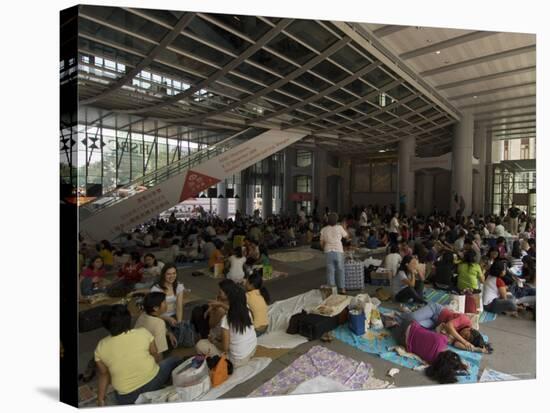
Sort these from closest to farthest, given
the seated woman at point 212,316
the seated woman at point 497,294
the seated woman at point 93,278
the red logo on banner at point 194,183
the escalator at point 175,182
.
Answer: the seated woman at point 93,278, the escalator at point 175,182, the seated woman at point 212,316, the red logo on banner at point 194,183, the seated woman at point 497,294

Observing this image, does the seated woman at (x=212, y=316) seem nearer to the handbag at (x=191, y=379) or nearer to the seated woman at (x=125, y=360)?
the handbag at (x=191, y=379)

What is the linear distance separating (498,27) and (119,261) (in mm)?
5613

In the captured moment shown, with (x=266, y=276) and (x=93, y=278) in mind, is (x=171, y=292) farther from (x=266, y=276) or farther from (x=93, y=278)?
(x=266, y=276)

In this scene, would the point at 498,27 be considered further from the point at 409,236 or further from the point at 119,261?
the point at 119,261

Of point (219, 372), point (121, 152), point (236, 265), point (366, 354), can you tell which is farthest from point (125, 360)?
point (366, 354)

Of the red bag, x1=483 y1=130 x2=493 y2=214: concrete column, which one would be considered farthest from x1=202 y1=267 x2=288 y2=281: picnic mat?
x1=483 y1=130 x2=493 y2=214: concrete column

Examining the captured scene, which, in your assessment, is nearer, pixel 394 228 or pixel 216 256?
pixel 216 256

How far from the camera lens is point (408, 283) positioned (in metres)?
5.56

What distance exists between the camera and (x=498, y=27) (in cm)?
501

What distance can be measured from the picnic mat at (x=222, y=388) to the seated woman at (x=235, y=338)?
8 centimetres

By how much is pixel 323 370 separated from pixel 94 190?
10.6ft

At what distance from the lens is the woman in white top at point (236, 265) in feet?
15.5

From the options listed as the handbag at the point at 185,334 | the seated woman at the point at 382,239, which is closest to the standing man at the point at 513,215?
the seated woman at the point at 382,239

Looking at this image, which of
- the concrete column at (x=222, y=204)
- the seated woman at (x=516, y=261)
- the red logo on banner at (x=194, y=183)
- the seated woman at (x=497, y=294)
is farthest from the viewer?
the seated woman at (x=516, y=261)
